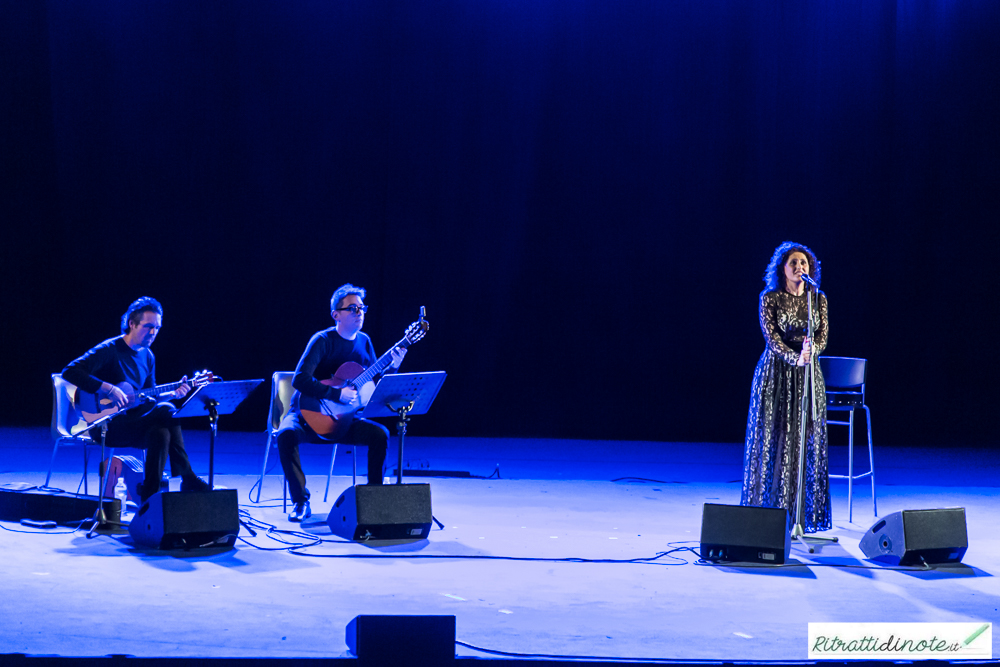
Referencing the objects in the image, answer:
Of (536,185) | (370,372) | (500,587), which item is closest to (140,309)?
(370,372)

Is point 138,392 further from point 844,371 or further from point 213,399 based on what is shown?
point 844,371

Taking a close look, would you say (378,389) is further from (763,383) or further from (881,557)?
(881,557)

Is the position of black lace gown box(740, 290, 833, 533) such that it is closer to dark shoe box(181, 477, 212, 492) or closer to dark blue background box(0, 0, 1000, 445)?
dark shoe box(181, 477, 212, 492)

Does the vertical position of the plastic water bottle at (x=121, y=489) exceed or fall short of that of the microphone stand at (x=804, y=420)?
it falls short

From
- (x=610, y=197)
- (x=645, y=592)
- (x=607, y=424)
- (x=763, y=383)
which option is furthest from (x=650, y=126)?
(x=645, y=592)

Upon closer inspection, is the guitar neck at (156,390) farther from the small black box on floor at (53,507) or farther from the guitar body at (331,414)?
the guitar body at (331,414)

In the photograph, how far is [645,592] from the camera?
3.74 m

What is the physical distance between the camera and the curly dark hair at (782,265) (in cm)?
467

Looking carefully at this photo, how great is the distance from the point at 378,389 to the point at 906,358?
561 cm

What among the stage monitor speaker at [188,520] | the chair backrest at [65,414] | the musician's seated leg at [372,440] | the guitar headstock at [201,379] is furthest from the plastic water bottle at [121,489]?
the musician's seated leg at [372,440]

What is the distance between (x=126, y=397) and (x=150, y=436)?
24cm

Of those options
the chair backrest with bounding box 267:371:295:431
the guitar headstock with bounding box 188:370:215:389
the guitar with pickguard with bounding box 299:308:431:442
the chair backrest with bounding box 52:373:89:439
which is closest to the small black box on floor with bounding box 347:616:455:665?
the guitar with pickguard with bounding box 299:308:431:442

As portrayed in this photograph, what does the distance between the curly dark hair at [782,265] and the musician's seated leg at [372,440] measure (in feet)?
6.58

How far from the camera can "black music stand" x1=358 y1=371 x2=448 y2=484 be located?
4660 mm
